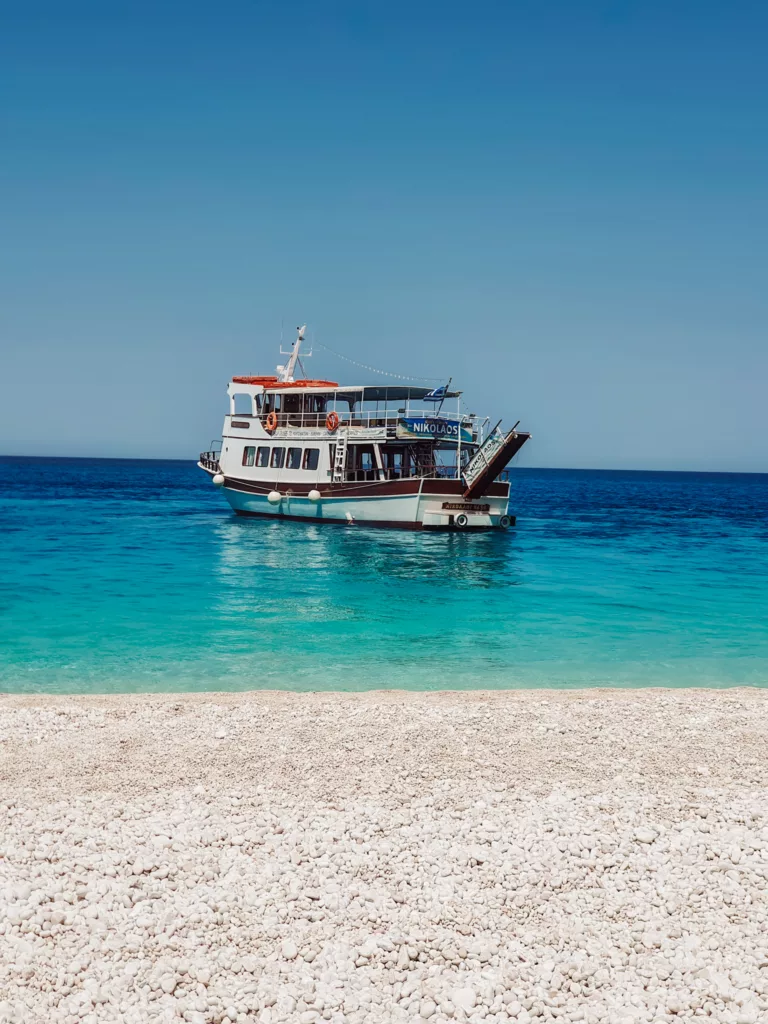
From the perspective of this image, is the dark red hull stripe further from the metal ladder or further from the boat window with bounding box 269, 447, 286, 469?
the boat window with bounding box 269, 447, 286, 469

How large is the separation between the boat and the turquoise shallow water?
130 cm

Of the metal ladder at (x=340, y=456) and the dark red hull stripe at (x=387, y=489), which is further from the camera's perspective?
the metal ladder at (x=340, y=456)

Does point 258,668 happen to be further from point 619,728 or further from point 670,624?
point 670,624

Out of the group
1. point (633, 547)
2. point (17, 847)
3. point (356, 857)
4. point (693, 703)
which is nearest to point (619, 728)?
point (693, 703)

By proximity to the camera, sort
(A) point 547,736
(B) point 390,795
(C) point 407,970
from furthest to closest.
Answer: (A) point 547,736
(B) point 390,795
(C) point 407,970

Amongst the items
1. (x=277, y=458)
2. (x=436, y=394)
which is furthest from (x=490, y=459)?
(x=277, y=458)

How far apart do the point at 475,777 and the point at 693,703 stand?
174 inches

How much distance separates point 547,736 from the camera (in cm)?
846

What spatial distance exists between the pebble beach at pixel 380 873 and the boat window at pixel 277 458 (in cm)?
2958

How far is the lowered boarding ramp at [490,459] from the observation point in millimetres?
31438

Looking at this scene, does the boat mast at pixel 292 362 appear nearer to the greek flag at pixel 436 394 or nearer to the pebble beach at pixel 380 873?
the greek flag at pixel 436 394

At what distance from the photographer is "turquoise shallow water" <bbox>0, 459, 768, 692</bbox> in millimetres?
13281

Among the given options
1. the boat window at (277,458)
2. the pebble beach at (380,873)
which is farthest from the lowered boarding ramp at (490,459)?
the pebble beach at (380,873)

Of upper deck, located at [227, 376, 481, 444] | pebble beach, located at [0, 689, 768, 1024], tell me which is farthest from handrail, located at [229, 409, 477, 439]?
pebble beach, located at [0, 689, 768, 1024]
